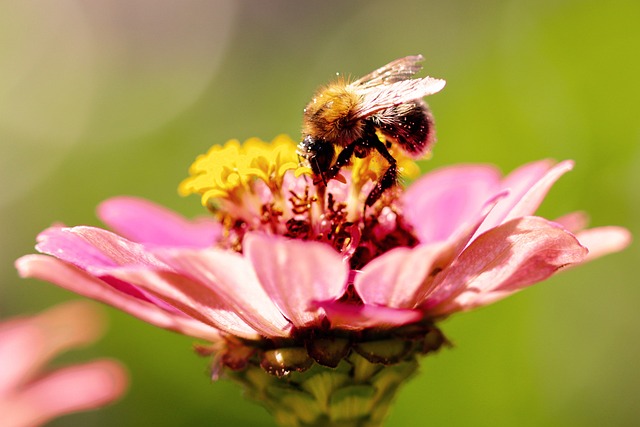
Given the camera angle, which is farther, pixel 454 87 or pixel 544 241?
pixel 454 87

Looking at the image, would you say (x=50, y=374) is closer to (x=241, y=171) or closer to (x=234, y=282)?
(x=241, y=171)

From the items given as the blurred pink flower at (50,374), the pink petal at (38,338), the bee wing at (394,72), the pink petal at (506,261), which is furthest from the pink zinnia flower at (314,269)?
the pink petal at (38,338)

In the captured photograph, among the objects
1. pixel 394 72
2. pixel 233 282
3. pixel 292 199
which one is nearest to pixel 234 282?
pixel 233 282

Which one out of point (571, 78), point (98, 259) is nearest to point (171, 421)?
point (98, 259)

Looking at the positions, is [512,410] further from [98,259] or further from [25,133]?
[25,133]

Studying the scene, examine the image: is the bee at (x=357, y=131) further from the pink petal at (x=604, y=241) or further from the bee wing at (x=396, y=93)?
the pink petal at (x=604, y=241)

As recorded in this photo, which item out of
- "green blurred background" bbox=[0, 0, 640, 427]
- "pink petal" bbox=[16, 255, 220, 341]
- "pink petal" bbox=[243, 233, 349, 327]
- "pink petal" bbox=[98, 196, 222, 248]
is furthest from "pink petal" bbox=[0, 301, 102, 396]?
"pink petal" bbox=[243, 233, 349, 327]

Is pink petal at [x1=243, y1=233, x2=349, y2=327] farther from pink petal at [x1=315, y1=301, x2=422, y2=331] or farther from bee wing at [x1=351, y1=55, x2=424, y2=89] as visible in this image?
bee wing at [x1=351, y1=55, x2=424, y2=89]
